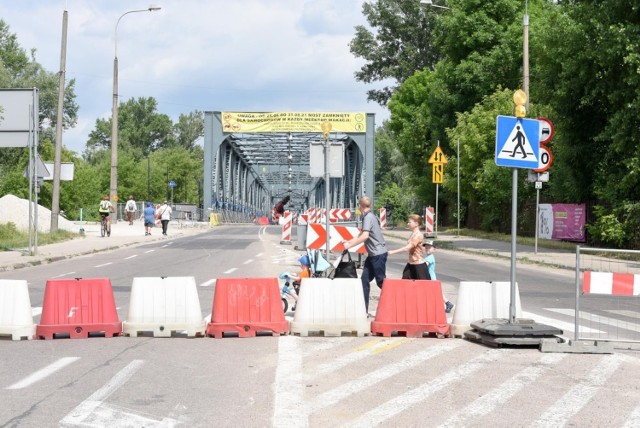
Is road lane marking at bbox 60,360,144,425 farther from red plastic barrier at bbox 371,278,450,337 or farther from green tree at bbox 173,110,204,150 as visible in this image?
green tree at bbox 173,110,204,150

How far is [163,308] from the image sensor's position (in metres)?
9.80

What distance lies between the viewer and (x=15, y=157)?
70.9m

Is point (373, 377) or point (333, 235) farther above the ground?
point (333, 235)

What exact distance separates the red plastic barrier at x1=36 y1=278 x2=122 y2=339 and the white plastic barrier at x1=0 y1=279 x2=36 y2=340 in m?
0.16

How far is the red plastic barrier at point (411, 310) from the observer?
991 centimetres

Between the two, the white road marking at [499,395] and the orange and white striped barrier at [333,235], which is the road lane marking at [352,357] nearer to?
the white road marking at [499,395]

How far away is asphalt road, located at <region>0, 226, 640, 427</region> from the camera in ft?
19.5

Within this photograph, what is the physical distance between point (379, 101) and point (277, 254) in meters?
43.3

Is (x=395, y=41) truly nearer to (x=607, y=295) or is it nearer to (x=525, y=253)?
(x=525, y=253)

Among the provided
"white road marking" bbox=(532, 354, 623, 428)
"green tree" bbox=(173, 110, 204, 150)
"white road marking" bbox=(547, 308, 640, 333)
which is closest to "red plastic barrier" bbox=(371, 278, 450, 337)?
"white road marking" bbox=(547, 308, 640, 333)

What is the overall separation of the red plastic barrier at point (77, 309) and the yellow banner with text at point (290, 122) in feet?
173

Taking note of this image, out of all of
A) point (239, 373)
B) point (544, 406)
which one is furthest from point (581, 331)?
point (239, 373)

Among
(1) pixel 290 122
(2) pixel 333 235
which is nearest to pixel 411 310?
(2) pixel 333 235

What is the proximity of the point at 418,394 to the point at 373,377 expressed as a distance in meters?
0.75
